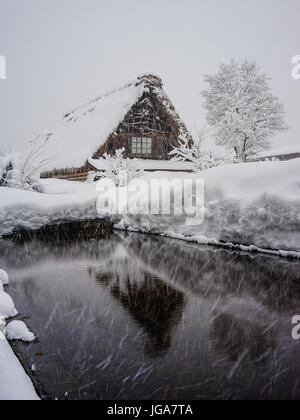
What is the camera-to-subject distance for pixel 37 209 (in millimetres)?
10180

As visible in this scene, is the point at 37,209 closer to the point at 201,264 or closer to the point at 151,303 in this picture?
the point at 201,264

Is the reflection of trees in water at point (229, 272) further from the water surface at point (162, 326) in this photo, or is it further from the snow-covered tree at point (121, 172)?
the snow-covered tree at point (121, 172)

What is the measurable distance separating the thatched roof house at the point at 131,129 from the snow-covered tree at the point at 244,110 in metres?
3.03

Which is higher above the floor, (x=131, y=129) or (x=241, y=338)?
(x=131, y=129)

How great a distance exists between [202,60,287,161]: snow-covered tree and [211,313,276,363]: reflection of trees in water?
16.4 meters

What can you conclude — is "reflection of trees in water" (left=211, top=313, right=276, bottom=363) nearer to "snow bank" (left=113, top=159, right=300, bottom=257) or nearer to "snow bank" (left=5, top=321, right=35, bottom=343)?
"snow bank" (left=5, top=321, right=35, bottom=343)

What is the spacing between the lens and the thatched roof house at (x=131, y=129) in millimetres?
20484

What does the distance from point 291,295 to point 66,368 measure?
3400 mm

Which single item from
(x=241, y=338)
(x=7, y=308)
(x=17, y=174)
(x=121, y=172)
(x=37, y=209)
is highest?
(x=121, y=172)

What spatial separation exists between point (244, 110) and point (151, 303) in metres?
17.4

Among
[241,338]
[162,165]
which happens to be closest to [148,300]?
[241,338]

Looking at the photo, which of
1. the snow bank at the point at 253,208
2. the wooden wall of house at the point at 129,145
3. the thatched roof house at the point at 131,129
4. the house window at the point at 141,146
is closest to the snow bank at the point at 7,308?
the snow bank at the point at 253,208

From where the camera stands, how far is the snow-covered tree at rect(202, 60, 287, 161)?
18.8 m

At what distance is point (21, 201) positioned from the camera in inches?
394
